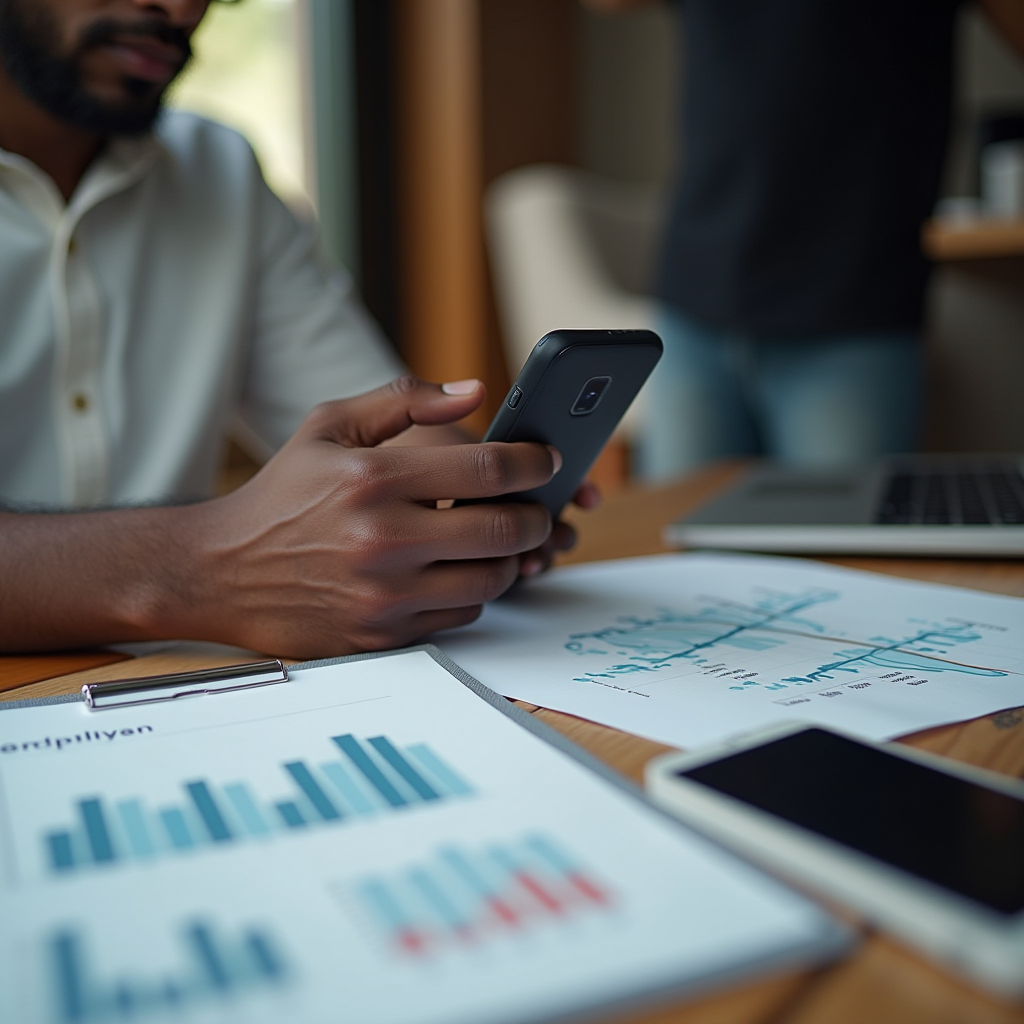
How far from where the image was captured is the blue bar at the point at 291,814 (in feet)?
0.94

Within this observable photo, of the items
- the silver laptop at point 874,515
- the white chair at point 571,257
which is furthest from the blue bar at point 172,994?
the white chair at point 571,257

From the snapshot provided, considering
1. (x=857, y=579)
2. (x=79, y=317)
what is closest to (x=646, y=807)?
(x=857, y=579)

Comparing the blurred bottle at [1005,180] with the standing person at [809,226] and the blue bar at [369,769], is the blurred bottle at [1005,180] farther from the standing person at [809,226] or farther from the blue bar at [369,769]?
the blue bar at [369,769]

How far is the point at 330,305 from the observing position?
98 cm

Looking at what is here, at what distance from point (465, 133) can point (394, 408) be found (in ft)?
7.58

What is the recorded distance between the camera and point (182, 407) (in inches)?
35.8

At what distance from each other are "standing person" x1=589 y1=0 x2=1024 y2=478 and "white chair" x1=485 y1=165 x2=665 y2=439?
791mm

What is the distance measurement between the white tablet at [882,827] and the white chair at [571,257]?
68.3 inches

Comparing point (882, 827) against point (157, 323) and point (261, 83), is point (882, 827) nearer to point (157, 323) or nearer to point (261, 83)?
point (157, 323)

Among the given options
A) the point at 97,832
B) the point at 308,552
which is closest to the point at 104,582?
the point at 308,552

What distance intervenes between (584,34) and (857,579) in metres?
2.79

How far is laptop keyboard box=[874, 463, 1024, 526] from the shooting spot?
677mm

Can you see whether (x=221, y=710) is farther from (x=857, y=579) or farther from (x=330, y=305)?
(x=330, y=305)

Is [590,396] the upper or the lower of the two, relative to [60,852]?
upper
